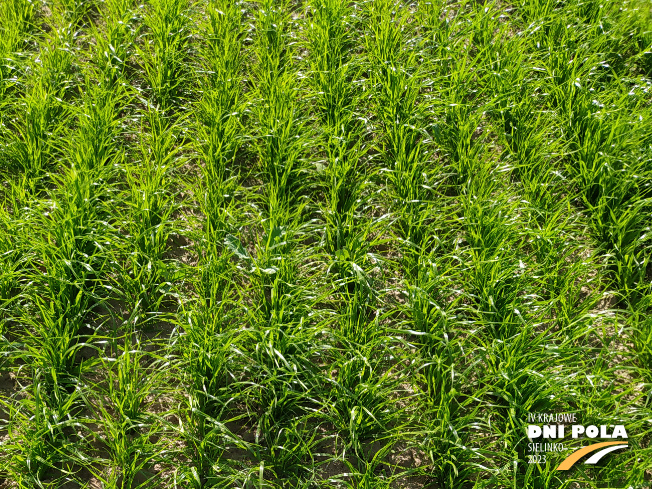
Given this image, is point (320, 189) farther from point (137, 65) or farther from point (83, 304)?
point (137, 65)

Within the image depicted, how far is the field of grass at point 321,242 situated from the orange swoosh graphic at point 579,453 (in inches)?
2.2

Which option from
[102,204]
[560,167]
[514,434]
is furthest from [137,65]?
[514,434]

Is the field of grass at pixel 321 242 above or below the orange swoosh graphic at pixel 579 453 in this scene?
above

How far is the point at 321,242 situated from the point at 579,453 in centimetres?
132

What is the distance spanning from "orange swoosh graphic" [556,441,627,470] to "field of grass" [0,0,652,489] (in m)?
0.06

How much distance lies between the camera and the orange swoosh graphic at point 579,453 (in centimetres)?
216

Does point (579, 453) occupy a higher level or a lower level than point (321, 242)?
lower

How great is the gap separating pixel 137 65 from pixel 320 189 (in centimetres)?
155

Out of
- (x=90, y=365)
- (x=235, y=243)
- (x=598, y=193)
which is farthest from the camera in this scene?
(x=598, y=193)

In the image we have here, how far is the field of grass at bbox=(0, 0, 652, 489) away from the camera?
2.25 meters

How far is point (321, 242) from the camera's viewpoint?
108 inches

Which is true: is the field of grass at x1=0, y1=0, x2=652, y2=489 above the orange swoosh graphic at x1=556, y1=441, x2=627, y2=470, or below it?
above

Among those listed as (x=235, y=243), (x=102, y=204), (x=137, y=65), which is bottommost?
(x=235, y=243)

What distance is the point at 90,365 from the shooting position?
7.91 ft
